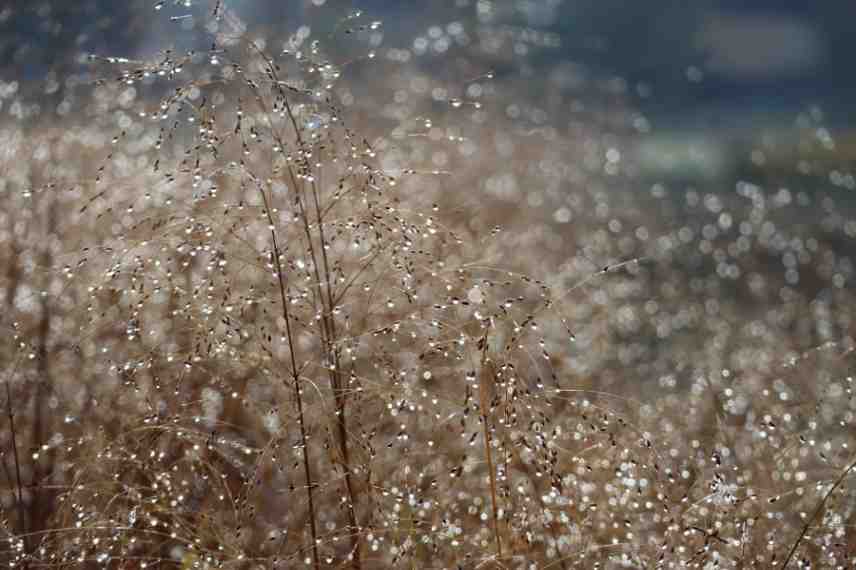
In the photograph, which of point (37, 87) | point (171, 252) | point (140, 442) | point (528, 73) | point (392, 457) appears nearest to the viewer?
point (140, 442)

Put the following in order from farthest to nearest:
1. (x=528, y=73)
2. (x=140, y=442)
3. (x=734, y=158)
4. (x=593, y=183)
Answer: (x=734, y=158)
(x=593, y=183)
(x=528, y=73)
(x=140, y=442)

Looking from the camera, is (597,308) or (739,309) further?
(739,309)

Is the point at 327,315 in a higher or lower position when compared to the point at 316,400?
higher

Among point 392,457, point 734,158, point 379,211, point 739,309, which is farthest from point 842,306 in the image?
point 379,211

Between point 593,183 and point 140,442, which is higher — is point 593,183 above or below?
below

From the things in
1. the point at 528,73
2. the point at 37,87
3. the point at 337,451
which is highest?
the point at 37,87

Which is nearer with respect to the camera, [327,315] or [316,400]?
[327,315]

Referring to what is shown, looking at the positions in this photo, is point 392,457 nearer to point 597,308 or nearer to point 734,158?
point 597,308

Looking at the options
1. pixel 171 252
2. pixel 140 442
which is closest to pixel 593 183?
pixel 171 252
